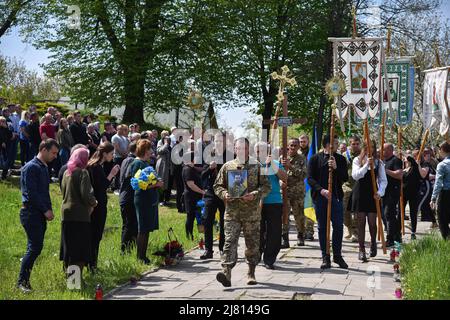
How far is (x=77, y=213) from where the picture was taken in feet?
29.2

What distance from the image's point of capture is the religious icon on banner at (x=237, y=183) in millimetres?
9188

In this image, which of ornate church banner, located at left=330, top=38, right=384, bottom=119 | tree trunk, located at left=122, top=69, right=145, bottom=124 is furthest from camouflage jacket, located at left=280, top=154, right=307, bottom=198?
tree trunk, located at left=122, top=69, right=145, bottom=124

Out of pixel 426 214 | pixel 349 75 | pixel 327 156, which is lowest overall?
pixel 426 214

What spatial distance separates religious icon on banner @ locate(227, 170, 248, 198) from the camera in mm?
9188

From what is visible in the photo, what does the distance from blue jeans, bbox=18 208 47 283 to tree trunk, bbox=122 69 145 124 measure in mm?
23318

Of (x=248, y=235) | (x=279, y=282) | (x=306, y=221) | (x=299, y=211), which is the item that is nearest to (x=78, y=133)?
(x=306, y=221)

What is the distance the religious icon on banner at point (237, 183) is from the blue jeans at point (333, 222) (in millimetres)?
2082

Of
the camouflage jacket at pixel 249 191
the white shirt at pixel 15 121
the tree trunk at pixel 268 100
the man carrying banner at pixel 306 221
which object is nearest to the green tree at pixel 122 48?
the tree trunk at pixel 268 100

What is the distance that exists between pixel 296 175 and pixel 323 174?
226 centimetres

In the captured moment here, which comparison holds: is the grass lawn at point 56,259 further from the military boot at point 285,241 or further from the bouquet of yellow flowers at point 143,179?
the military boot at point 285,241

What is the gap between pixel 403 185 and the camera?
15.1 meters
